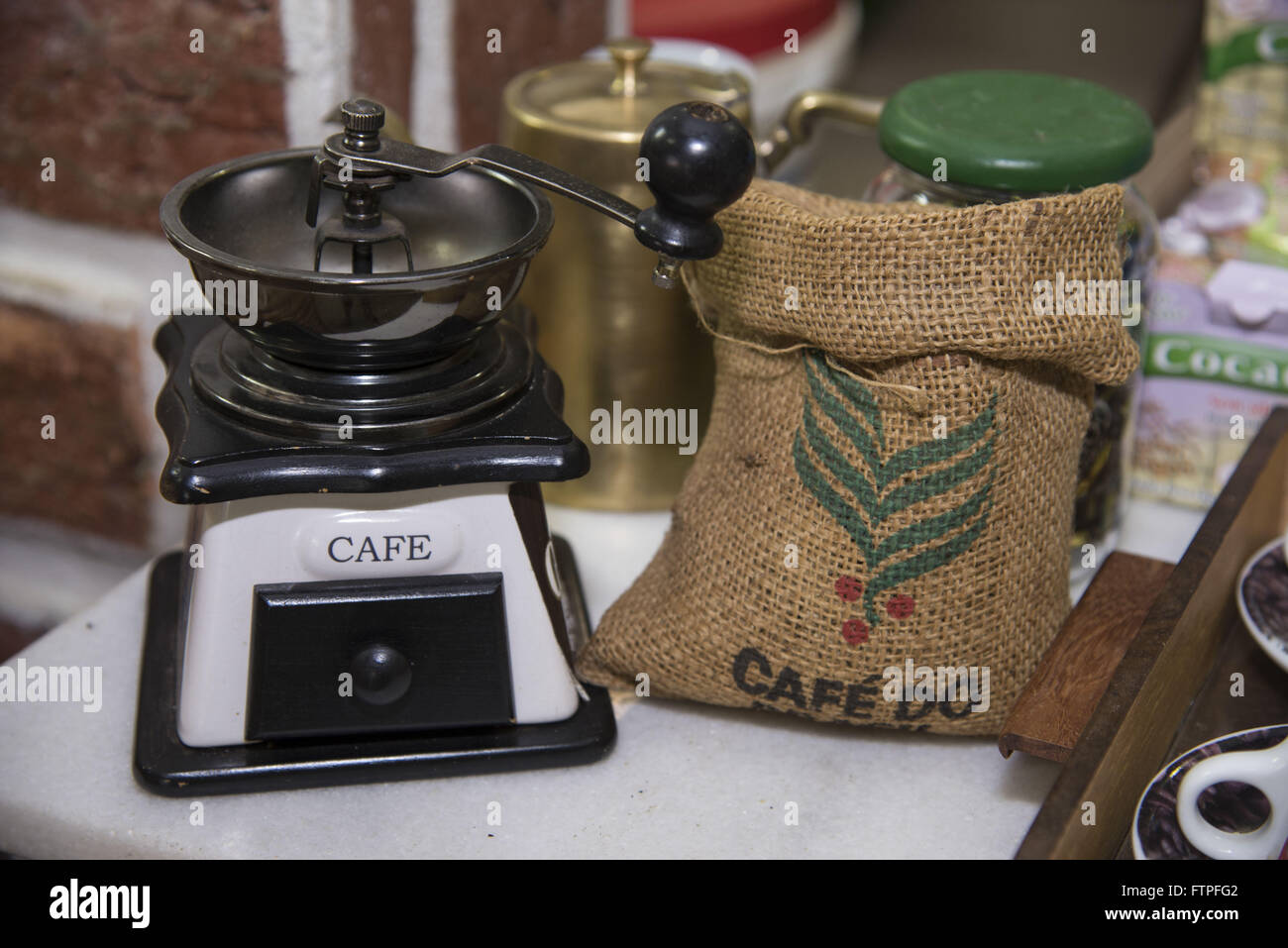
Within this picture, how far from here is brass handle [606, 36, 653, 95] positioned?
883 millimetres

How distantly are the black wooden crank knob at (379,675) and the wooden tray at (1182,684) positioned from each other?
0.98ft

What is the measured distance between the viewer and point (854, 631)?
0.70 m

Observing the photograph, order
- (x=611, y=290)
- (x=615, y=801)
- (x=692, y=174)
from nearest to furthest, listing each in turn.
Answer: (x=692, y=174), (x=615, y=801), (x=611, y=290)

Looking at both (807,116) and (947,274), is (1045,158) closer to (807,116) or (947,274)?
(947,274)

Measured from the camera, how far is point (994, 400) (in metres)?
0.67

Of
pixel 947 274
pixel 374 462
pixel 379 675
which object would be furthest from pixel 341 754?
pixel 947 274

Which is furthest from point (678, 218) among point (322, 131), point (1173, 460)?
point (1173, 460)

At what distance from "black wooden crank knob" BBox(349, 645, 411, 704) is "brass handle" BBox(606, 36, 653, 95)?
404 mm

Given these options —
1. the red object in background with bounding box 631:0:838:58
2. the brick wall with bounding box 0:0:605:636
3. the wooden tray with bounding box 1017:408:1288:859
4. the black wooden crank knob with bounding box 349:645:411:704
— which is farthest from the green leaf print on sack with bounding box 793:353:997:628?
the red object in background with bounding box 631:0:838:58

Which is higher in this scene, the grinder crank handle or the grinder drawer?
the grinder crank handle

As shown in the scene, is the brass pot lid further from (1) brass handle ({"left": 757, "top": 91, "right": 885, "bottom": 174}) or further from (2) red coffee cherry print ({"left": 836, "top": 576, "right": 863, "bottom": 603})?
(2) red coffee cherry print ({"left": 836, "top": 576, "right": 863, "bottom": 603})

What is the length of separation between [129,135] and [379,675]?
17.7 inches
